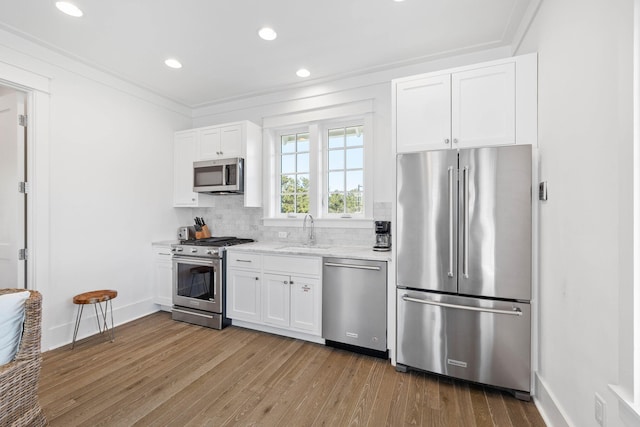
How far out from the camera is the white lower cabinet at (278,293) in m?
2.89

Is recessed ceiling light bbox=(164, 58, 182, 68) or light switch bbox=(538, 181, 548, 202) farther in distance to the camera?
recessed ceiling light bbox=(164, 58, 182, 68)

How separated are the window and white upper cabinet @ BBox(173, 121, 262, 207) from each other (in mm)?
242

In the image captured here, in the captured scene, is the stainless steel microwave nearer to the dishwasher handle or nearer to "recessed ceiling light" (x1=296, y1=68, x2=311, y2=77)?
"recessed ceiling light" (x1=296, y1=68, x2=311, y2=77)

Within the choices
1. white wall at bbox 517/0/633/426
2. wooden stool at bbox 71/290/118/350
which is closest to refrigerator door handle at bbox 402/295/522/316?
white wall at bbox 517/0/633/426

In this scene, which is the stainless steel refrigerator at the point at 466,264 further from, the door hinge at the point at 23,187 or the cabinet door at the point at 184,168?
the door hinge at the point at 23,187

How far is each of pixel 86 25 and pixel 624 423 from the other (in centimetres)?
419

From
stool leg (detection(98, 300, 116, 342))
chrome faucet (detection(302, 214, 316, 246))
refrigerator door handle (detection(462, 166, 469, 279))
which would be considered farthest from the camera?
chrome faucet (detection(302, 214, 316, 246))

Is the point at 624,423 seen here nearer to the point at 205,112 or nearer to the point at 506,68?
the point at 506,68

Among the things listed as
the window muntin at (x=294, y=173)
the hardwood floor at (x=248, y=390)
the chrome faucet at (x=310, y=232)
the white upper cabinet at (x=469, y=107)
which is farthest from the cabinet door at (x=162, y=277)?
the white upper cabinet at (x=469, y=107)

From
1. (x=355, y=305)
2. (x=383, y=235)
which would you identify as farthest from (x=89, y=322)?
(x=383, y=235)

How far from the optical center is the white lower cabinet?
289cm

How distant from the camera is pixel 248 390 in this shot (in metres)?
2.16

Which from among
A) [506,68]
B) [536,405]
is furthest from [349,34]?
[536,405]

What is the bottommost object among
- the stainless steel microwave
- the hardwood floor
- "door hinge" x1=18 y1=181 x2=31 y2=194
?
the hardwood floor
